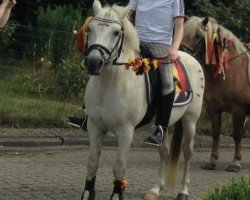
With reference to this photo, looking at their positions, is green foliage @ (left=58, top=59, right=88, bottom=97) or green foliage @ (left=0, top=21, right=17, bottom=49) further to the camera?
green foliage @ (left=58, top=59, right=88, bottom=97)

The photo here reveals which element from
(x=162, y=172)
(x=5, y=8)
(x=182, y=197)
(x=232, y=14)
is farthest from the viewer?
(x=232, y=14)

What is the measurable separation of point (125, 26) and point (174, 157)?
240 centimetres

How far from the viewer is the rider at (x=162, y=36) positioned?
7.50m

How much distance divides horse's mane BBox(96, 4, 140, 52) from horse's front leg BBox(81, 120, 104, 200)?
0.90 meters

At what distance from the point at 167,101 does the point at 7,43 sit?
794 cm

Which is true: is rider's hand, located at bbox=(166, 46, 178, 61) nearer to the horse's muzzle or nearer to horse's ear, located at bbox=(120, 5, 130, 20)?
horse's ear, located at bbox=(120, 5, 130, 20)

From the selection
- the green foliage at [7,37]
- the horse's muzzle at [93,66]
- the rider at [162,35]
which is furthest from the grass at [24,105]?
the horse's muzzle at [93,66]

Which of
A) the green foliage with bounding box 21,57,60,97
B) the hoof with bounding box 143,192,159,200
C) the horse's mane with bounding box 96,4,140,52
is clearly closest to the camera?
the horse's mane with bounding box 96,4,140,52

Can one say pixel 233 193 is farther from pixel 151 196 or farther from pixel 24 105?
pixel 24 105

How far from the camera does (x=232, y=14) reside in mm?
18734

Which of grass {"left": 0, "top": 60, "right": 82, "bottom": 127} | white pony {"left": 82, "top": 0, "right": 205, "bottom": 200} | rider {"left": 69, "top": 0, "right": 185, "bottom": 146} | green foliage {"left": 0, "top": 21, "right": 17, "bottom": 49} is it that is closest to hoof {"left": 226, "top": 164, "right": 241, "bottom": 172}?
grass {"left": 0, "top": 60, "right": 82, "bottom": 127}

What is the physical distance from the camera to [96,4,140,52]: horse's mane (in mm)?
6762

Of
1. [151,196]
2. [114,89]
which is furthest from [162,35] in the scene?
[151,196]

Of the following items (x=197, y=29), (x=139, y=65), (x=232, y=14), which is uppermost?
(x=232, y=14)
